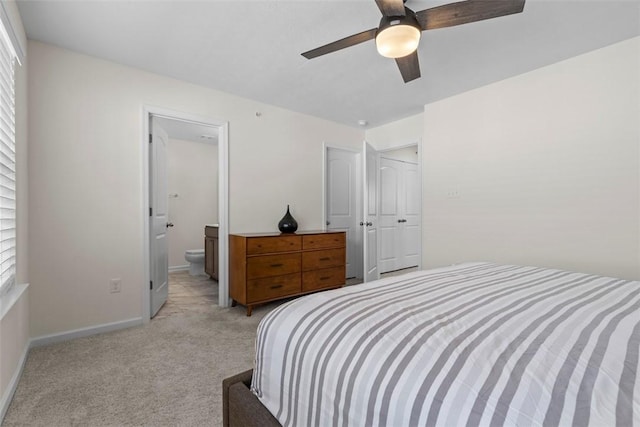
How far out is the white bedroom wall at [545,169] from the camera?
230cm

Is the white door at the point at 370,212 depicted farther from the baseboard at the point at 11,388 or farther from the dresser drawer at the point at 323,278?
the baseboard at the point at 11,388

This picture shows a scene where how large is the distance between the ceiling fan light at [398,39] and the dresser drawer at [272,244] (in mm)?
1996

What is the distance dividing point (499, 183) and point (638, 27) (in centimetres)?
141

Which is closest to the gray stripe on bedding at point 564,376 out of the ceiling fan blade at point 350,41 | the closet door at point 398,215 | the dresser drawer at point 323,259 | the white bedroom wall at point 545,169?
the ceiling fan blade at point 350,41

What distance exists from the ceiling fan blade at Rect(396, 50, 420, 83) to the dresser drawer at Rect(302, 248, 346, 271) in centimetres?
202

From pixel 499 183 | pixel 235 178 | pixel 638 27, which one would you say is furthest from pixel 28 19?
pixel 638 27

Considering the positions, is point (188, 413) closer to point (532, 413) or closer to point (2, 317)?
point (2, 317)

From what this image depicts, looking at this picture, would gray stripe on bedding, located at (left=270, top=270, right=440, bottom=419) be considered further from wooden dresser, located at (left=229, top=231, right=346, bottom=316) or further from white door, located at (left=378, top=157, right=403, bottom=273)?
white door, located at (left=378, top=157, right=403, bottom=273)

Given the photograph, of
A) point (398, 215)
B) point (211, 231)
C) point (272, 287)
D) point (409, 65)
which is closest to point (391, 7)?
point (409, 65)

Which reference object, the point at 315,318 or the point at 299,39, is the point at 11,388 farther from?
the point at 299,39

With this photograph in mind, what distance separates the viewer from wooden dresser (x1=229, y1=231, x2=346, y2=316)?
296 cm

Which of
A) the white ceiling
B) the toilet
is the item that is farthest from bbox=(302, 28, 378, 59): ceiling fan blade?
the toilet

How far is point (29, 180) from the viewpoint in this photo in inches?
89.4

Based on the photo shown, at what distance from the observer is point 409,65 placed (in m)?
2.10
